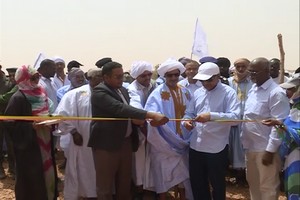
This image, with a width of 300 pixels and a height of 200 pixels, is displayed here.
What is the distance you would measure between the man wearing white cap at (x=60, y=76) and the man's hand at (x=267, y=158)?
5091 mm

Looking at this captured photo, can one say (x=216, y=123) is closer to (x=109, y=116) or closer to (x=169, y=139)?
(x=169, y=139)

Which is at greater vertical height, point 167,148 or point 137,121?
point 137,121

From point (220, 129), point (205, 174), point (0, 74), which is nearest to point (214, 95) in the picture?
point (220, 129)

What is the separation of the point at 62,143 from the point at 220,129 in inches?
95.1

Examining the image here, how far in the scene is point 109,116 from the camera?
4621 mm

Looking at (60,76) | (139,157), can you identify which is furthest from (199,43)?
(139,157)

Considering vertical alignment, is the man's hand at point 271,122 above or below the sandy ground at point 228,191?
above

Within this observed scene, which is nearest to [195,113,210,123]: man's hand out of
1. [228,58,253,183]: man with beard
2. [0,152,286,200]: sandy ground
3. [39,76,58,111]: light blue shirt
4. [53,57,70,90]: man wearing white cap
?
[228,58,253,183]: man with beard

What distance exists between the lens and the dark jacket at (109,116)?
4492 millimetres

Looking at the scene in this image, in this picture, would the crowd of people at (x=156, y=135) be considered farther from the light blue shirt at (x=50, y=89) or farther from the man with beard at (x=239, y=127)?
the light blue shirt at (x=50, y=89)

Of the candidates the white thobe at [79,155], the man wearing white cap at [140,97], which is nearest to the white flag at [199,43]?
the man wearing white cap at [140,97]

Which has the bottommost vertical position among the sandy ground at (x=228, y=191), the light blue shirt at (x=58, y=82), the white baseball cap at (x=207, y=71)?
the sandy ground at (x=228, y=191)

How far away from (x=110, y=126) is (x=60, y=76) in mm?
4423

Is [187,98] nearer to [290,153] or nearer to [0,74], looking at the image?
[290,153]
